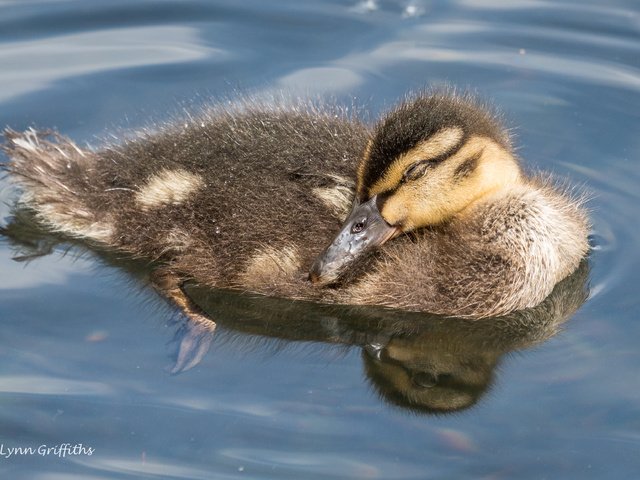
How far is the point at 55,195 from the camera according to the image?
511 centimetres

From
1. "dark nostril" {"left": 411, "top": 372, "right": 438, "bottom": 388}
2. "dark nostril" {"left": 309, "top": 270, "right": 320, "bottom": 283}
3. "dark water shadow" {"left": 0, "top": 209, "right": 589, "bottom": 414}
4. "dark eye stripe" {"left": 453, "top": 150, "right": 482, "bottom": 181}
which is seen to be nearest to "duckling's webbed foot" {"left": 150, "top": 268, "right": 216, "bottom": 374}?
"dark water shadow" {"left": 0, "top": 209, "right": 589, "bottom": 414}

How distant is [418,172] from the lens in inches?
178

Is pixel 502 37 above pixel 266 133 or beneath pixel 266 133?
beneath

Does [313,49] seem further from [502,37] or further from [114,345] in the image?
[114,345]

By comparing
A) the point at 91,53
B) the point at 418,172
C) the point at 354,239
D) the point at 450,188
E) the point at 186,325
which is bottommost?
the point at 91,53

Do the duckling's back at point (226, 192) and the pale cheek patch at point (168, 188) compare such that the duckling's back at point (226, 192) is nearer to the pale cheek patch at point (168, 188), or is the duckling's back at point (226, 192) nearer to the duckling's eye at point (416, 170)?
the pale cheek patch at point (168, 188)

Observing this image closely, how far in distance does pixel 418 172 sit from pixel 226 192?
723 mm

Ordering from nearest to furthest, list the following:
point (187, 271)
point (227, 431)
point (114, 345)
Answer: point (227, 431) < point (114, 345) < point (187, 271)

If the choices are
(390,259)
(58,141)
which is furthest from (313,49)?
(390,259)

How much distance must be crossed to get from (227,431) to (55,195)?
151cm

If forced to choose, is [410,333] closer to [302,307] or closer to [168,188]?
[302,307]

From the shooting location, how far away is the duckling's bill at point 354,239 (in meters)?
4.55

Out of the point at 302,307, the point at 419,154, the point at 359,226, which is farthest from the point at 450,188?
the point at 302,307

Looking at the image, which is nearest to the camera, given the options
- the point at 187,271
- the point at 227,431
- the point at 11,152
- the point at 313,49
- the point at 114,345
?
the point at 227,431
